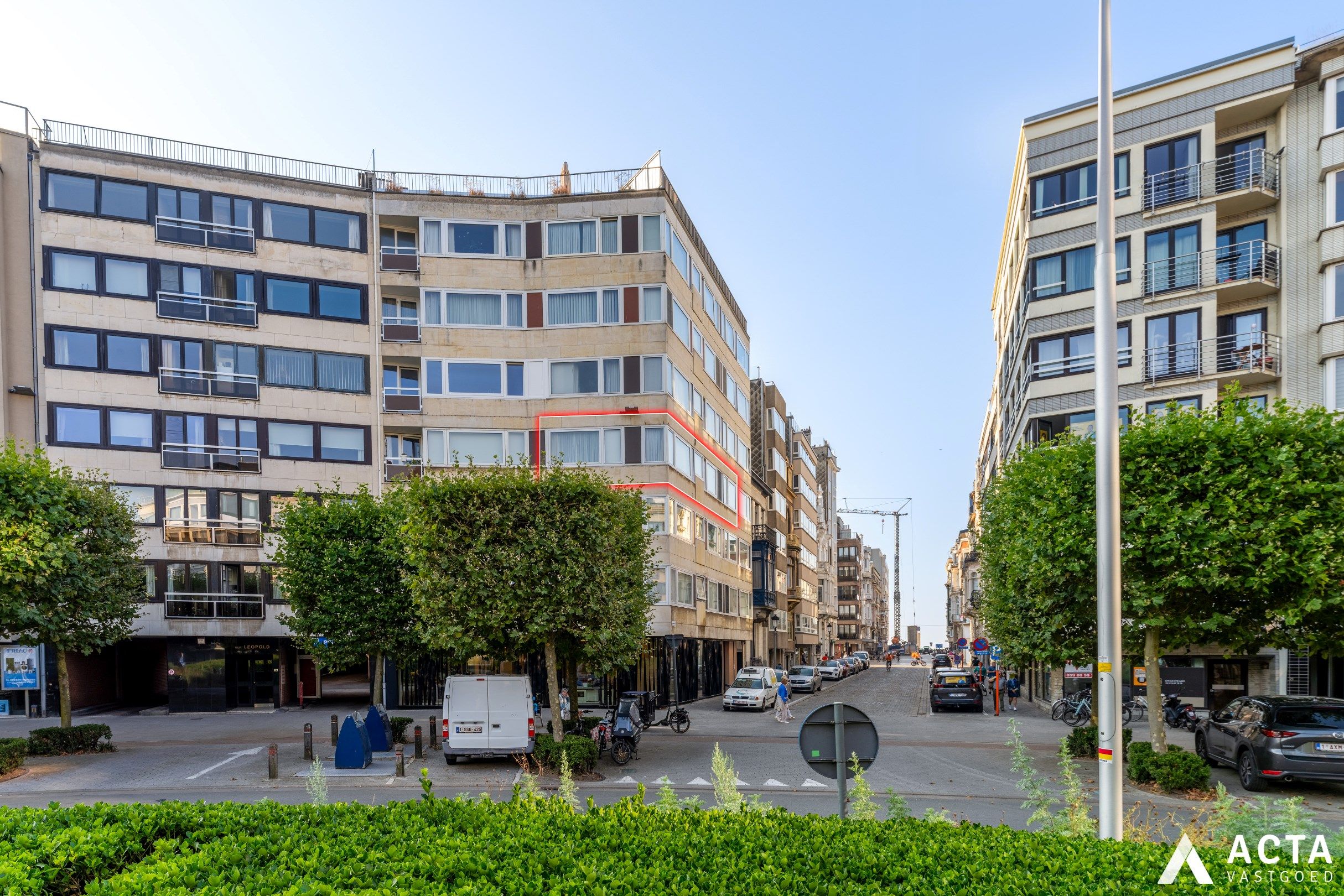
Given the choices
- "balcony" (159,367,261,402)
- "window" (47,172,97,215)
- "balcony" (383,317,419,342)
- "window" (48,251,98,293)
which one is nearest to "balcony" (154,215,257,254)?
"window" (47,172,97,215)

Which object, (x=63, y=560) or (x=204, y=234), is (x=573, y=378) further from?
(x=63, y=560)

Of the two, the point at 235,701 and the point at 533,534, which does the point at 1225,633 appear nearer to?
the point at 533,534

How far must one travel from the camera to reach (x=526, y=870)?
560cm

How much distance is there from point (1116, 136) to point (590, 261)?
19.8 meters

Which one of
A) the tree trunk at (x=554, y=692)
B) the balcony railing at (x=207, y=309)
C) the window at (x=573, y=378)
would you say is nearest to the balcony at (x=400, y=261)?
the balcony railing at (x=207, y=309)

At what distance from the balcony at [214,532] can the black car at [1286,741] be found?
32.5m

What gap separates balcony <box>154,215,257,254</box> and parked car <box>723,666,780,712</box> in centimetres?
2554

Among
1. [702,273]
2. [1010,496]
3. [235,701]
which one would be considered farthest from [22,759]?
[702,273]

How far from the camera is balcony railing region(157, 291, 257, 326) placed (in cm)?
3500

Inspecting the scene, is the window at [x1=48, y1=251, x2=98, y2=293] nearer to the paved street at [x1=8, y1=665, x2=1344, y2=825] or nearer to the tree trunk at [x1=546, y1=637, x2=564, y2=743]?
the paved street at [x1=8, y1=665, x2=1344, y2=825]

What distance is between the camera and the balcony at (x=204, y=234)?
3516cm

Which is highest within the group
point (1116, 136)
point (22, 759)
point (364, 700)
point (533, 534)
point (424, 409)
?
point (1116, 136)

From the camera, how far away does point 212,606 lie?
116ft

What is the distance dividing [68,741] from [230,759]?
435 centimetres
